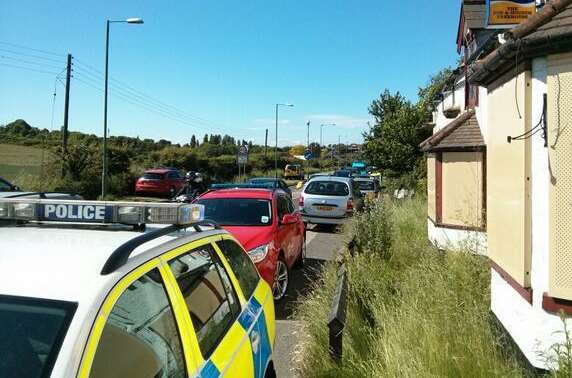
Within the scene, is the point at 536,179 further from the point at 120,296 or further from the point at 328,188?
the point at 328,188

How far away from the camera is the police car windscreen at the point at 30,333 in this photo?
5.71ft

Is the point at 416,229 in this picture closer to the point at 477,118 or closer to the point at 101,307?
the point at 477,118

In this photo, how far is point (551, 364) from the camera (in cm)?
392

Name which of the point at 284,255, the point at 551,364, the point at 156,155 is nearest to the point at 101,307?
the point at 551,364

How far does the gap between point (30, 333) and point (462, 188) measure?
9.96m

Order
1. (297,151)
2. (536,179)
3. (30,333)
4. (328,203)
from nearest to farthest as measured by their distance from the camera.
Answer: (30,333) < (536,179) < (328,203) < (297,151)

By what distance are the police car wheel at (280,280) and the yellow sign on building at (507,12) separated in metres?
5.30

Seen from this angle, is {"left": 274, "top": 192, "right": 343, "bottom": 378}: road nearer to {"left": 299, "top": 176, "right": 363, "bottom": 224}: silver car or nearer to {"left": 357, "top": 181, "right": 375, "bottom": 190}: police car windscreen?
{"left": 299, "top": 176, "right": 363, "bottom": 224}: silver car

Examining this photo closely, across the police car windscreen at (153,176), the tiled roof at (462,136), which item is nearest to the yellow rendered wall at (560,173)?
the tiled roof at (462,136)

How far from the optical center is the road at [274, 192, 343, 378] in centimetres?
549

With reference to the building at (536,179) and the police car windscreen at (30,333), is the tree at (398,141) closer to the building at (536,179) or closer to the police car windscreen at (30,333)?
the building at (536,179)

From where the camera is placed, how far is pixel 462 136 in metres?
10.7

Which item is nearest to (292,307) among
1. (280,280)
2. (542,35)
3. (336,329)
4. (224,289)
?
(280,280)

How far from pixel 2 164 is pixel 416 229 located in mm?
24190
